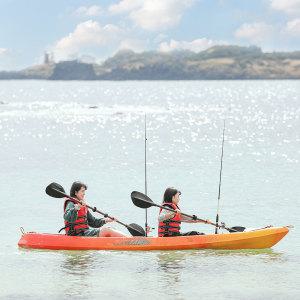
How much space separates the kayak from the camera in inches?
715

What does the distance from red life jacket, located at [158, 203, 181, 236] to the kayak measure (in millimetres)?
169

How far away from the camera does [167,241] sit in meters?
18.1

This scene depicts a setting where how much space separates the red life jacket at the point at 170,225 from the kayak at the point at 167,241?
17 centimetres

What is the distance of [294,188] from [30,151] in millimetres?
22482

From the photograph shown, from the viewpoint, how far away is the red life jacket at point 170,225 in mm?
17803

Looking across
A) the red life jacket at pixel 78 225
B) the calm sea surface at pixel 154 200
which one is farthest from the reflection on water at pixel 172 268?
the red life jacket at pixel 78 225

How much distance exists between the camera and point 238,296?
49.2 feet

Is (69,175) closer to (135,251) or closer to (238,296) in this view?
(135,251)

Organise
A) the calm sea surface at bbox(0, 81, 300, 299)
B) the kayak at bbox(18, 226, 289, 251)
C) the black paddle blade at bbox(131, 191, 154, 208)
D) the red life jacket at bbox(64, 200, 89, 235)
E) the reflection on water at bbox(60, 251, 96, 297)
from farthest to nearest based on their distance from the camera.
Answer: the black paddle blade at bbox(131, 191, 154, 208)
the kayak at bbox(18, 226, 289, 251)
the red life jacket at bbox(64, 200, 89, 235)
the calm sea surface at bbox(0, 81, 300, 299)
the reflection on water at bbox(60, 251, 96, 297)

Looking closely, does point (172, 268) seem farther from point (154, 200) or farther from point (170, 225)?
point (154, 200)

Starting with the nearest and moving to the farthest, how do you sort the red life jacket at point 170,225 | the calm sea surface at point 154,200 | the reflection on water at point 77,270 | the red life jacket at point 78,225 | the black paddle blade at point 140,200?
the reflection on water at point 77,270 < the calm sea surface at point 154,200 < the red life jacket at point 170,225 < the red life jacket at point 78,225 < the black paddle blade at point 140,200

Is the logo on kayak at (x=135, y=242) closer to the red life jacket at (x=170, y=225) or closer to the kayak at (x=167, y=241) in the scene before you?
the kayak at (x=167, y=241)

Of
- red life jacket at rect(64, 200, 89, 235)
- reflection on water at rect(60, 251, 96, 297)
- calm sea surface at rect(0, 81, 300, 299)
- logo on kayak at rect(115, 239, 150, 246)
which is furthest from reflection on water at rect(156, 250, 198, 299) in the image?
red life jacket at rect(64, 200, 89, 235)

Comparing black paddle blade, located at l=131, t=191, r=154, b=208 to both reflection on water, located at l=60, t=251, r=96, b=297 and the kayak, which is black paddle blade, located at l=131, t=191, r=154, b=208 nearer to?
the kayak
